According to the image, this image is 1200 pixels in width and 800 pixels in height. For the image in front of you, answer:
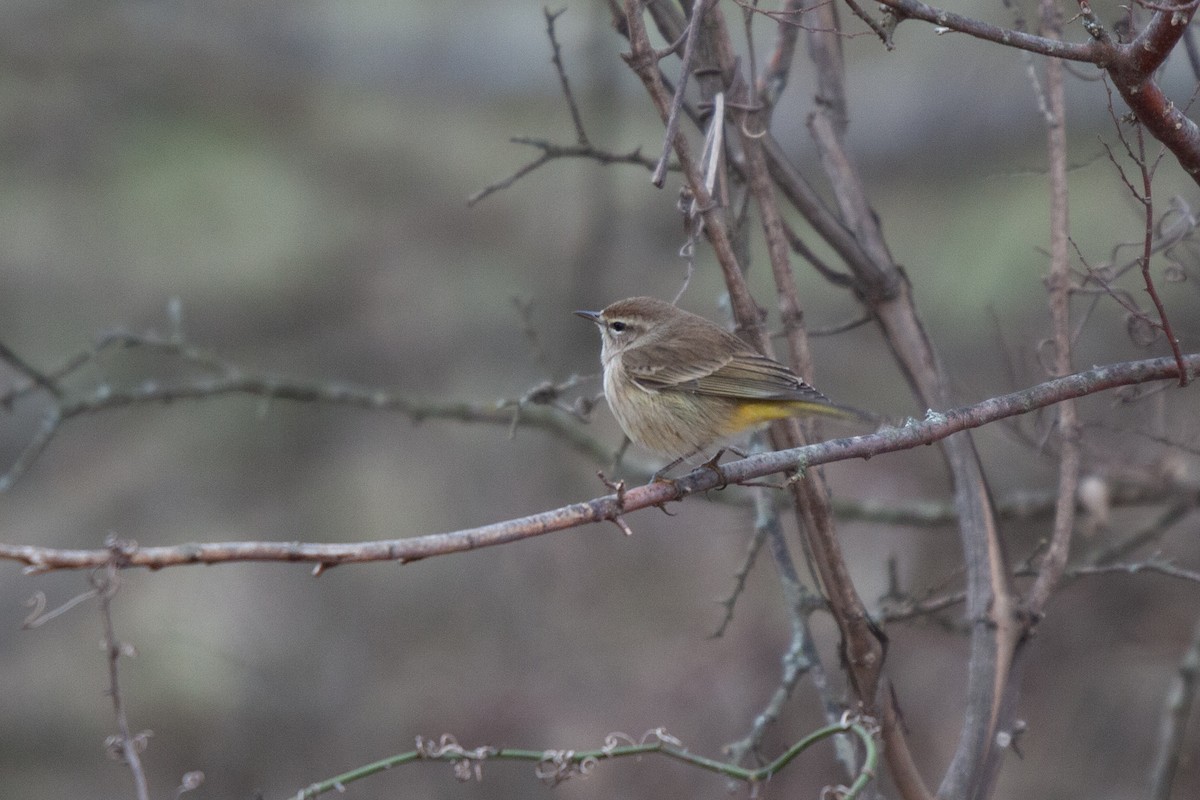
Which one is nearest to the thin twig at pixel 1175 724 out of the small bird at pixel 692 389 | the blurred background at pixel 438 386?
the blurred background at pixel 438 386

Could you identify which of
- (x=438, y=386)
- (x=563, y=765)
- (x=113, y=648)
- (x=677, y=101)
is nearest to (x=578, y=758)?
(x=563, y=765)

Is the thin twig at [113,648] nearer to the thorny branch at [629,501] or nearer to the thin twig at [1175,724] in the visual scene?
the thorny branch at [629,501]

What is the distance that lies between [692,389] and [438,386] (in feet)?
15.2

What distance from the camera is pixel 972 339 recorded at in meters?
7.89

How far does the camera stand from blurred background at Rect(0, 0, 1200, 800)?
20.1ft

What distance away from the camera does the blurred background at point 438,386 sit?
614 centimetres

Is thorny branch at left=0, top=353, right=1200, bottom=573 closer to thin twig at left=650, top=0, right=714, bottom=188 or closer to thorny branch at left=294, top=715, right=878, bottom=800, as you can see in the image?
thorny branch at left=294, top=715, right=878, bottom=800

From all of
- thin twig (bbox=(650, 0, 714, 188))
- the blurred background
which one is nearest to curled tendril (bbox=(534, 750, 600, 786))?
thin twig (bbox=(650, 0, 714, 188))

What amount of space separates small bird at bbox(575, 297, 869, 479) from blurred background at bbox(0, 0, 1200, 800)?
0.41 meters

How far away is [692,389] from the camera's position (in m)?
3.94

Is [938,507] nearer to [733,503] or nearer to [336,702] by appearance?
[733,503]

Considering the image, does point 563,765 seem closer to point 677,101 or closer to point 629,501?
point 629,501

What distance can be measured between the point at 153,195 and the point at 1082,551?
23.9 ft

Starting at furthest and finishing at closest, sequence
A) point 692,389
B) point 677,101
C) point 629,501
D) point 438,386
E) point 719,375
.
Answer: point 438,386, point 692,389, point 719,375, point 677,101, point 629,501
